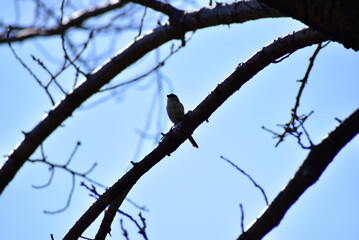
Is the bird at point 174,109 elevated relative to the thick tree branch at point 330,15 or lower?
elevated

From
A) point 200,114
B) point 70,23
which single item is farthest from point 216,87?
point 70,23

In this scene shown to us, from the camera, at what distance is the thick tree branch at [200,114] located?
2334 millimetres

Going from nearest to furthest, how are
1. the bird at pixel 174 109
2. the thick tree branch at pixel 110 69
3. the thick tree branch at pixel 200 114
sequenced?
the thick tree branch at pixel 200 114 < the thick tree branch at pixel 110 69 < the bird at pixel 174 109

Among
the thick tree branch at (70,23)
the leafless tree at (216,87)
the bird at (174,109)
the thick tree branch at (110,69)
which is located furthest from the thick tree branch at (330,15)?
the thick tree branch at (70,23)

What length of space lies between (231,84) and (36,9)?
4.45 m

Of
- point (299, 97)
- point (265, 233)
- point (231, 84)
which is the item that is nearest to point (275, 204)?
point (265, 233)

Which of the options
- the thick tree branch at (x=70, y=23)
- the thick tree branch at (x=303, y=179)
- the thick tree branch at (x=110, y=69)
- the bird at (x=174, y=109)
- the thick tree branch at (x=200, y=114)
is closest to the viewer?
the thick tree branch at (x=303, y=179)

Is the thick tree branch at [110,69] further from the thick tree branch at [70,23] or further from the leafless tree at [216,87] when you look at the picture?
the thick tree branch at [70,23]

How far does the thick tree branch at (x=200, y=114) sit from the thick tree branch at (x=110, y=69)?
692 mm

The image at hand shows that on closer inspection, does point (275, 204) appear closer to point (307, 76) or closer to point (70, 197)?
point (307, 76)

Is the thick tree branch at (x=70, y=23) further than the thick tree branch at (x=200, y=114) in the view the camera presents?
Yes

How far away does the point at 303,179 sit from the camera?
1499mm

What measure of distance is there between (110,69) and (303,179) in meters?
2.54

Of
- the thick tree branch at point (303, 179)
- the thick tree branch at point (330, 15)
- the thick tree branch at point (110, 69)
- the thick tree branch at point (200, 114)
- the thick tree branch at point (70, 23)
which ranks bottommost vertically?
the thick tree branch at point (303, 179)
